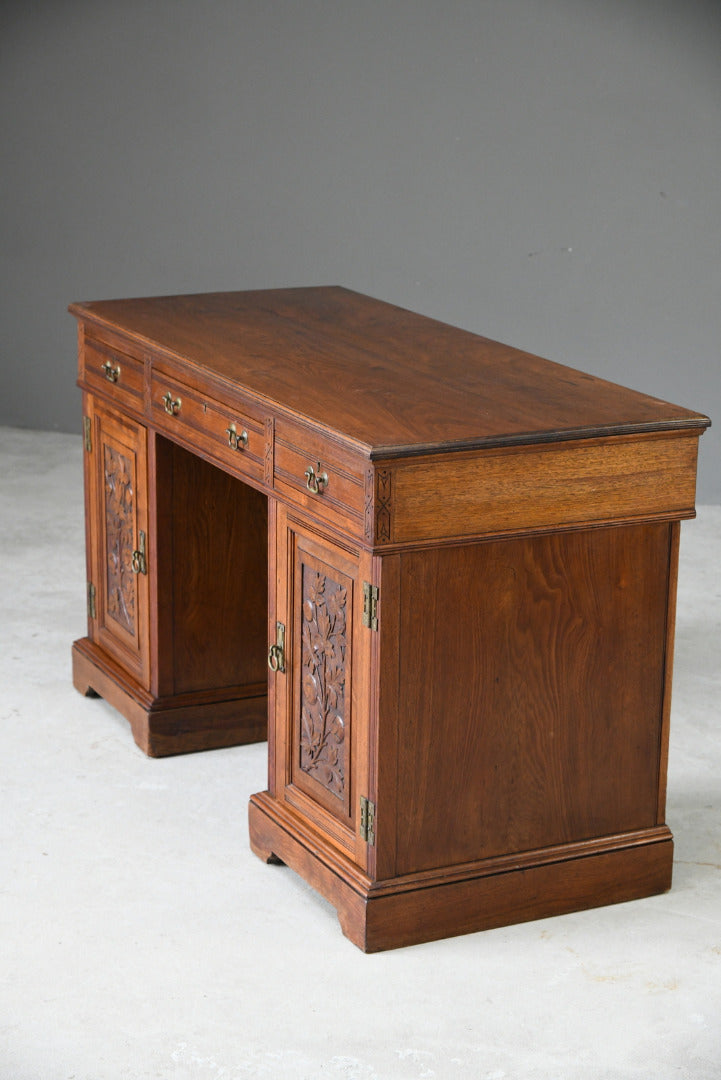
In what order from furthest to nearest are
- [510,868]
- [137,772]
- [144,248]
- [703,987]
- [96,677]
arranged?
[144,248] → [96,677] → [137,772] → [510,868] → [703,987]

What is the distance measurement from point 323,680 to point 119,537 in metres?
1.11

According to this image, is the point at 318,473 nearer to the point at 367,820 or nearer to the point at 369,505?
the point at 369,505

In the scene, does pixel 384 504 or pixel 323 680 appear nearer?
pixel 384 504

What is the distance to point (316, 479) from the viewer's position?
293cm

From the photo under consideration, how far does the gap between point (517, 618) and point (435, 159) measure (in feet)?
11.3

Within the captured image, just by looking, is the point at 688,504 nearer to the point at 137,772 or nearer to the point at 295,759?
the point at 295,759

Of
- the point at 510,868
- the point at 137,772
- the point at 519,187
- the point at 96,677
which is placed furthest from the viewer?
the point at 519,187

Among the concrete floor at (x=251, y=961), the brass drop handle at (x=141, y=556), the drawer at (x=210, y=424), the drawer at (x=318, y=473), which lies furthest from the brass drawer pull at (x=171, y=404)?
the concrete floor at (x=251, y=961)

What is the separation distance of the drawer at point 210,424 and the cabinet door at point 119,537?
18cm

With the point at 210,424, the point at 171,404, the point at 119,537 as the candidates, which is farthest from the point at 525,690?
the point at 119,537

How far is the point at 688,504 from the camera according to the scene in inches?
118

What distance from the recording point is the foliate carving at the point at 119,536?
→ 12.9 ft

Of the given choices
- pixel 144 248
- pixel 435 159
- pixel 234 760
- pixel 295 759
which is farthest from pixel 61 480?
pixel 295 759

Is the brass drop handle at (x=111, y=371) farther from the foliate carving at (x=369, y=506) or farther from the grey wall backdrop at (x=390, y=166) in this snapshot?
the grey wall backdrop at (x=390, y=166)
